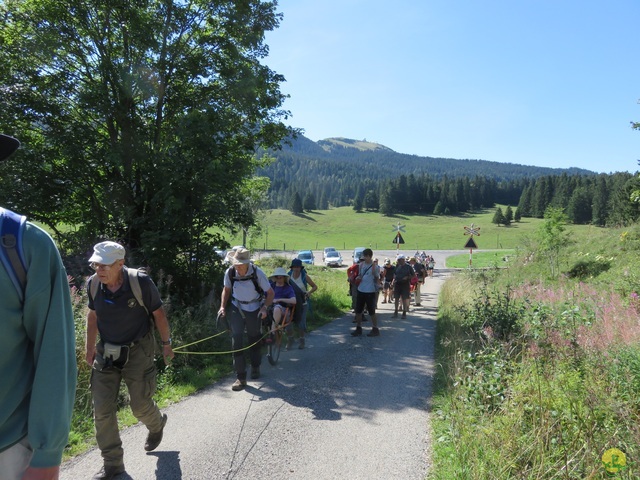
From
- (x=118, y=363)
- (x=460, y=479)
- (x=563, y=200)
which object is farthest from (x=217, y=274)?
(x=563, y=200)

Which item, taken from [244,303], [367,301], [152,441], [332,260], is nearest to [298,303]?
[367,301]

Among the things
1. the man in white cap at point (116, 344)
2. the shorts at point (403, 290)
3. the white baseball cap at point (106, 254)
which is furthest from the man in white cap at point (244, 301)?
the shorts at point (403, 290)

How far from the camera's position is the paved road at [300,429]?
12.8ft

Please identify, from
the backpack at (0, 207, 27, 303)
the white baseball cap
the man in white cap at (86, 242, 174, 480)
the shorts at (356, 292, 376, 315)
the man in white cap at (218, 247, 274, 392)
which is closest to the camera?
the backpack at (0, 207, 27, 303)

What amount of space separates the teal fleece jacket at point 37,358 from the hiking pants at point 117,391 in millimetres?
2471

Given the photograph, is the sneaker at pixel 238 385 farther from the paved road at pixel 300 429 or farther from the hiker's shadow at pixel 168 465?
the hiker's shadow at pixel 168 465

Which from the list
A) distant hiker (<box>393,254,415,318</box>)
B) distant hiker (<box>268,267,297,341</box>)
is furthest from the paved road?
distant hiker (<box>393,254,415,318</box>)

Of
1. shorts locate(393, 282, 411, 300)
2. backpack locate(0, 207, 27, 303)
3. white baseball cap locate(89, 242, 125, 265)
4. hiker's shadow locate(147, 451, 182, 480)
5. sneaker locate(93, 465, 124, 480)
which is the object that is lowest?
hiker's shadow locate(147, 451, 182, 480)

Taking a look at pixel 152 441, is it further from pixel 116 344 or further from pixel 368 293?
pixel 368 293

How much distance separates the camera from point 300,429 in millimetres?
4746

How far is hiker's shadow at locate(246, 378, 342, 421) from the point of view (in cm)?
521

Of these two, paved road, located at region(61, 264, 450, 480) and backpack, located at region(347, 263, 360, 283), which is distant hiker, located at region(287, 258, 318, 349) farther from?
backpack, located at region(347, 263, 360, 283)

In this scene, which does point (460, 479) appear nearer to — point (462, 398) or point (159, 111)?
point (462, 398)

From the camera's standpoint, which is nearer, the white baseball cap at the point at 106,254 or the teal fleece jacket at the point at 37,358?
the teal fleece jacket at the point at 37,358
